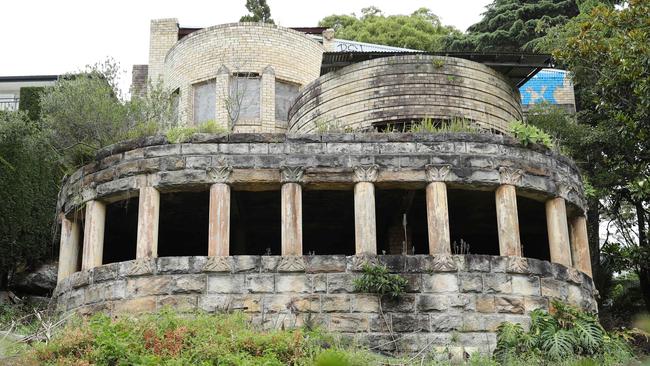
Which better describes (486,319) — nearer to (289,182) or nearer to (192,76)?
(289,182)

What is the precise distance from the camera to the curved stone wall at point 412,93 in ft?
61.1

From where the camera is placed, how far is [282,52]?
26484mm

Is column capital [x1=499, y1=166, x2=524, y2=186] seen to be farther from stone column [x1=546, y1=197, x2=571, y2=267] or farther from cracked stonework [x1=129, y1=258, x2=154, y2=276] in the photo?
cracked stonework [x1=129, y1=258, x2=154, y2=276]

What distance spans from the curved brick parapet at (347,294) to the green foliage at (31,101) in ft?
41.5

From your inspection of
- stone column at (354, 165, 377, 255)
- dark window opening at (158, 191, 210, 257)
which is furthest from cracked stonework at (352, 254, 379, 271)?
dark window opening at (158, 191, 210, 257)

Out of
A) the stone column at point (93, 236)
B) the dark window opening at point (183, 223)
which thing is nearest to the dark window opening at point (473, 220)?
the dark window opening at point (183, 223)

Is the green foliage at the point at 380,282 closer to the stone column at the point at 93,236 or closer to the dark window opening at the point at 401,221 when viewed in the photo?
the dark window opening at the point at 401,221

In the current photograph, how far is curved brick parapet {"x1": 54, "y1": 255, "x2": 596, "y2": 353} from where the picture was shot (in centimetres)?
1391

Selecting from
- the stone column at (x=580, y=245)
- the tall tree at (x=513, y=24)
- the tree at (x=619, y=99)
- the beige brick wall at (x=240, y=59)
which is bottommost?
the stone column at (x=580, y=245)

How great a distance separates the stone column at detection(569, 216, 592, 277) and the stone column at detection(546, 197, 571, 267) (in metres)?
0.96

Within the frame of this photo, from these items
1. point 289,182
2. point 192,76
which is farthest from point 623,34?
point 192,76

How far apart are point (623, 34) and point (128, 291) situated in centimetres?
1220

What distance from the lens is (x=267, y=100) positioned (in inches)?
1007

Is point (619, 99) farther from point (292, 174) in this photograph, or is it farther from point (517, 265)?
point (292, 174)
